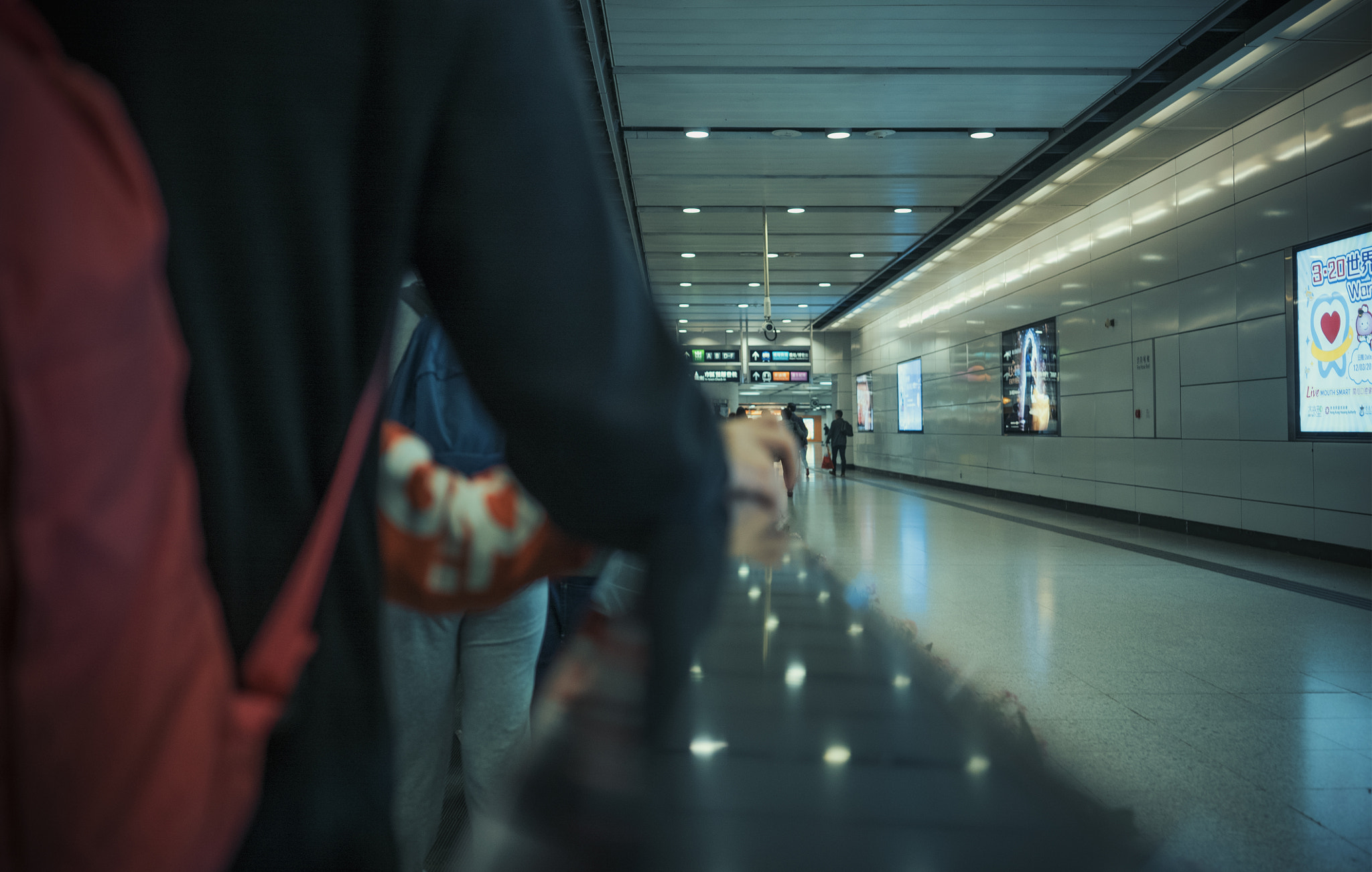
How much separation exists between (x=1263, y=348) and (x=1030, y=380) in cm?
527

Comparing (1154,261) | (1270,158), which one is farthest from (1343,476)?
(1154,261)

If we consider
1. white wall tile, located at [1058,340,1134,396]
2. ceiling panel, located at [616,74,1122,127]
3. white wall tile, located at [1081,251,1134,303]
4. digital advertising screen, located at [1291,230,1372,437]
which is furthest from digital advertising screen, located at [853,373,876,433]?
digital advertising screen, located at [1291,230,1372,437]

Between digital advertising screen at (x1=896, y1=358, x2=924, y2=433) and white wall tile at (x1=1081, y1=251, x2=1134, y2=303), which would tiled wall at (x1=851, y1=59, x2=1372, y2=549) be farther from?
digital advertising screen at (x1=896, y1=358, x2=924, y2=433)

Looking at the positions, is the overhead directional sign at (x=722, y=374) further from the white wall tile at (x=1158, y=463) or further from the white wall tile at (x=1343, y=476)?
the white wall tile at (x=1343, y=476)

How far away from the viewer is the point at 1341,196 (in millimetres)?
7043

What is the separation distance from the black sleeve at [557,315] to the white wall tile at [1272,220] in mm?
9342

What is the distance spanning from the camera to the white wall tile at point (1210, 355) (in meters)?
8.55

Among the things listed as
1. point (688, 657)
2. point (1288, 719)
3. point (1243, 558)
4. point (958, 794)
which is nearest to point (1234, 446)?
point (1243, 558)

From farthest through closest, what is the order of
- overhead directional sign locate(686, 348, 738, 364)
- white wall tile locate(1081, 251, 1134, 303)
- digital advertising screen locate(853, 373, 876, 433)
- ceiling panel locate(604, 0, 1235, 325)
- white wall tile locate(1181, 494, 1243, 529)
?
digital advertising screen locate(853, 373, 876, 433) < overhead directional sign locate(686, 348, 738, 364) < white wall tile locate(1081, 251, 1134, 303) < white wall tile locate(1181, 494, 1243, 529) < ceiling panel locate(604, 0, 1235, 325)

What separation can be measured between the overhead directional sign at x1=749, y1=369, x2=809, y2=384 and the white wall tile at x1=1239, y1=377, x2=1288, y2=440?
1200cm

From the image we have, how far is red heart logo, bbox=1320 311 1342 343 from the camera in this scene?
706 cm

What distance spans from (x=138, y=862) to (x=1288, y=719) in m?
4.37

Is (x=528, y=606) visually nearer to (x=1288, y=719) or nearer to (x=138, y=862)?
(x=138, y=862)

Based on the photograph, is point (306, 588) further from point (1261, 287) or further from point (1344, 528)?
point (1261, 287)
